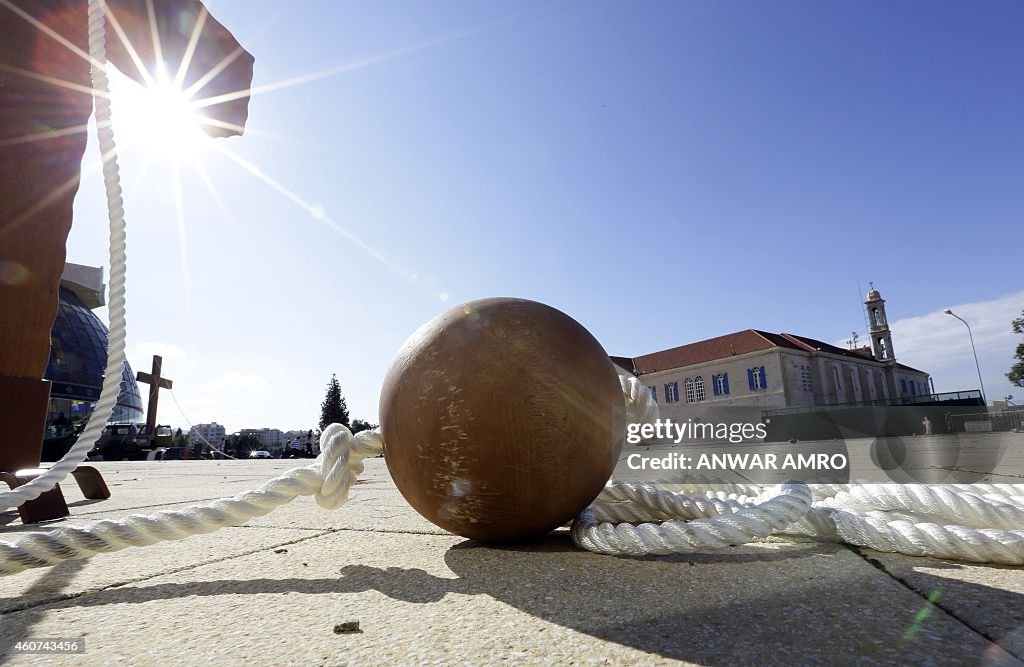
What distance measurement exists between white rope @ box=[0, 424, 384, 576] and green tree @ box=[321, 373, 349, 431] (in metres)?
51.5

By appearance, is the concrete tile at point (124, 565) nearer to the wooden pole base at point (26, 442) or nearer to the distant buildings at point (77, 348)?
the wooden pole base at point (26, 442)

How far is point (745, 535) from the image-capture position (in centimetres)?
174

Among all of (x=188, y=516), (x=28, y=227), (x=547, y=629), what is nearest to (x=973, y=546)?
(x=547, y=629)

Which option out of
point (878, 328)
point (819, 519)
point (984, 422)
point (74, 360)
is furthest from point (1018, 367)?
point (74, 360)

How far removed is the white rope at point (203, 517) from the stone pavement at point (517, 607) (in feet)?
0.37

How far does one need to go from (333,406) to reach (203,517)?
181 ft

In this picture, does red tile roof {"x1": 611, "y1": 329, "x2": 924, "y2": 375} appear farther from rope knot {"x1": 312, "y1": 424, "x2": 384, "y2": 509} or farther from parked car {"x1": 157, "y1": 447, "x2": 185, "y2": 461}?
rope knot {"x1": 312, "y1": 424, "x2": 384, "y2": 509}

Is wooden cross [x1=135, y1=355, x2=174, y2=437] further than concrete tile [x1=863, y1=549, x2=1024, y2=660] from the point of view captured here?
Yes

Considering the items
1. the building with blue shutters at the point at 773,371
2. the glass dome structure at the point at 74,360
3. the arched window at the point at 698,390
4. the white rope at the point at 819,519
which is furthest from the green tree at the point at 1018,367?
the glass dome structure at the point at 74,360

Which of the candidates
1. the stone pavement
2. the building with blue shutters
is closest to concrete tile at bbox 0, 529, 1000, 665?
the stone pavement

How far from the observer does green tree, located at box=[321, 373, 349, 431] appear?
5244cm

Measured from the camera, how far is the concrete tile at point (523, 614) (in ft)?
3.52

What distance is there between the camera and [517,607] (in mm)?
1386

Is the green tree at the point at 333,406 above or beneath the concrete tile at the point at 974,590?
above
